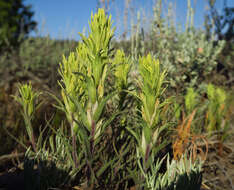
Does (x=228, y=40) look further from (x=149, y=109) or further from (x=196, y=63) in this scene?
(x=149, y=109)

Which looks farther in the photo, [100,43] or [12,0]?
[12,0]

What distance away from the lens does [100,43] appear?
2.74 ft

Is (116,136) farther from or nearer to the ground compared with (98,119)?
nearer to the ground

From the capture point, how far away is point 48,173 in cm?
95

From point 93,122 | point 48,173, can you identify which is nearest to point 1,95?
point 48,173

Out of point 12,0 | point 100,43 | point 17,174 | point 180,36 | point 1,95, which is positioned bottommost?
point 17,174

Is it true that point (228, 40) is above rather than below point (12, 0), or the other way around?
below

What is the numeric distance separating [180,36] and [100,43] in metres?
2.70

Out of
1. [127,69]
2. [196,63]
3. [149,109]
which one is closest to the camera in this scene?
[149,109]

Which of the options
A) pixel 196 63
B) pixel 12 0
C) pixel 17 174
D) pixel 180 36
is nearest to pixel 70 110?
pixel 17 174

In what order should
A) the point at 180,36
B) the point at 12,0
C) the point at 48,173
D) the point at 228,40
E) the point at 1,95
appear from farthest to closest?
the point at 12,0
the point at 228,40
the point at 180,36
the point at 1,95
the point at 48,173

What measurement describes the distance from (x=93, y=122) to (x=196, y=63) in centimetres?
235

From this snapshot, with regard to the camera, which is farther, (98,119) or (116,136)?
(116,136)

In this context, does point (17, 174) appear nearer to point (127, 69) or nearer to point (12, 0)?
point (127, 69)
